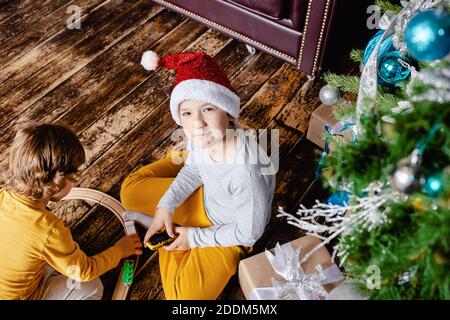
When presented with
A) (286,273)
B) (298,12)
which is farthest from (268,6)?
(286,273)

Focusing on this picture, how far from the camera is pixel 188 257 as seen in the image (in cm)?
129

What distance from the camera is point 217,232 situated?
1243 mm

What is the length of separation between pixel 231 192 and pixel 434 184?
2.36ft

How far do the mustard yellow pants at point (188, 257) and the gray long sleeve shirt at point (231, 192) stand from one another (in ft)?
0.13

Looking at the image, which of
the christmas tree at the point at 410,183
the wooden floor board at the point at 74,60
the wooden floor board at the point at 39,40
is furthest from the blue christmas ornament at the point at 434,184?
the wooden floor board at the point at 39,40

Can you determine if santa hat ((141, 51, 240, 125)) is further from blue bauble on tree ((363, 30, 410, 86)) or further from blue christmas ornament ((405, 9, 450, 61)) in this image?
blue christmas ornament ((405, 9, 450, 61))

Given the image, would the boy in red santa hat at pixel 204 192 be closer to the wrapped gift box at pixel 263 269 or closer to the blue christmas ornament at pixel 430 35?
the wrapped gift box at pixel 263 269

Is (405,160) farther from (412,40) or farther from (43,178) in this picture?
(43,178)

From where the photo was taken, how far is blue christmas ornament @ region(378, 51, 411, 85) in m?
1.01

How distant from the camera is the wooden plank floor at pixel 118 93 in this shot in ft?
4.97

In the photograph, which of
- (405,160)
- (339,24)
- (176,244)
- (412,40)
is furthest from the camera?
(339,24)

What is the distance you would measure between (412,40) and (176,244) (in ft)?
2.88
